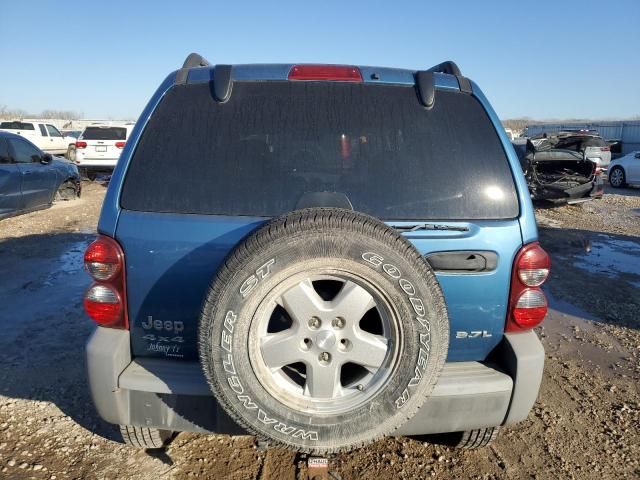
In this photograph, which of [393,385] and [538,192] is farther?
[538,192]

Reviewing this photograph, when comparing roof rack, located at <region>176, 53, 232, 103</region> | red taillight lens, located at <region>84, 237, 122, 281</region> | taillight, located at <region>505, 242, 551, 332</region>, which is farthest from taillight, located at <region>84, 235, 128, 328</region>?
taillight, located at <region>505, 242, 551, 332</region>

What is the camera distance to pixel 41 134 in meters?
20.7

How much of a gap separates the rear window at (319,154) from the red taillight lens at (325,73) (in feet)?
0.13

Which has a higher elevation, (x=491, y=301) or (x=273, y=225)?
(x=273, y=225)

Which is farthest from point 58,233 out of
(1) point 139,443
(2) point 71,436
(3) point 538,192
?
(3) point 538,192

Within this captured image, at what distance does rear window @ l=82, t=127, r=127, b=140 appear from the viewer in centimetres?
1494

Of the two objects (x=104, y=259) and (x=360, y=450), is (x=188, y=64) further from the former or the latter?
(x=360, y=450)

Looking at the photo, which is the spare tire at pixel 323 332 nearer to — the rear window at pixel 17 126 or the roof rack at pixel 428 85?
the roof rack at pixel 428 85

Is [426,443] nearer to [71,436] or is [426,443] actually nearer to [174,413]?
[174,413]

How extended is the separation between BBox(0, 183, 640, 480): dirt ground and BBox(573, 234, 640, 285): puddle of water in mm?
742

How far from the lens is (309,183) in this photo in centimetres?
211

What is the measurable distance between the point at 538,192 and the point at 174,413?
11760 mm

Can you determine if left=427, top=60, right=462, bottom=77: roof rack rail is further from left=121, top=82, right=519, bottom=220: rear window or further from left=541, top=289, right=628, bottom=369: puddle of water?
left=541, top=289, right=628, bottom=369: puddle of water

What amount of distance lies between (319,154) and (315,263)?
65 cm
